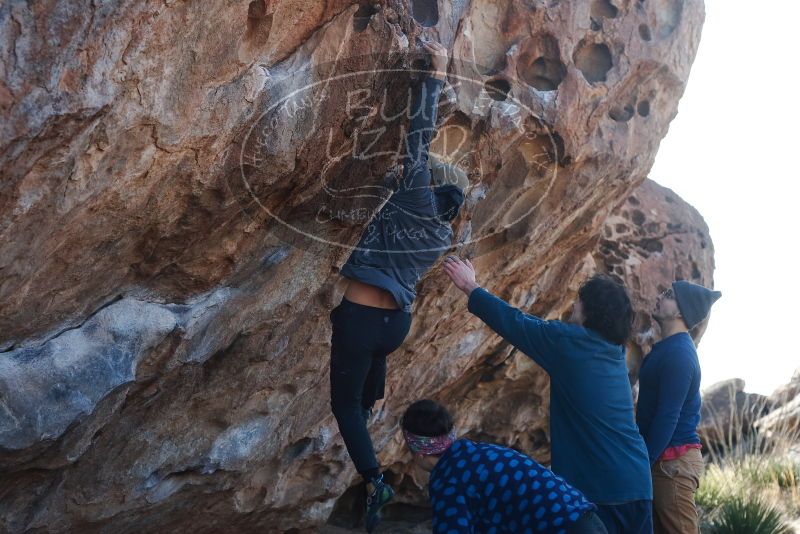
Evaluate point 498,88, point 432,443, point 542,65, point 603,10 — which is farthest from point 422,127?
point 603,10

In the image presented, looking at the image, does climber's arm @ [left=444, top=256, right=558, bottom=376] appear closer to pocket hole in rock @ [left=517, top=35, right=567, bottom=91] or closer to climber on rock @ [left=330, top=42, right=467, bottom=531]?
climber on rock @ [left=330, top=42, right=467, bottom=531]

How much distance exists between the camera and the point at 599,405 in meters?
3.94

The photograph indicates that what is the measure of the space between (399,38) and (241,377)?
7.23 ft

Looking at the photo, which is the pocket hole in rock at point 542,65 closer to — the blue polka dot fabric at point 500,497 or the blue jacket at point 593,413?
the blue jacket at point 593,413

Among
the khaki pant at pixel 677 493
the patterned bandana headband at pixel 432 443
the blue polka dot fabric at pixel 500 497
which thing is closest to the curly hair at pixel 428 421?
the patterned bandana headband at pixel 432 443

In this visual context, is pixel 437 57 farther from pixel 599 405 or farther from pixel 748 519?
pixel 748 519

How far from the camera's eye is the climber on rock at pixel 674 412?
4.77m

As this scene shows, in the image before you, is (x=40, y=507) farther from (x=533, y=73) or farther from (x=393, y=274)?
(x=533, y=73)

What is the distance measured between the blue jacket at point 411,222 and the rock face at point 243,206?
0.49 ft

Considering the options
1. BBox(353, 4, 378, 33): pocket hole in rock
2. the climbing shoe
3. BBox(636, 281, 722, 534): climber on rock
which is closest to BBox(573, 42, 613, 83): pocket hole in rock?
BBox(636, 281, 722, 534): climber on rock

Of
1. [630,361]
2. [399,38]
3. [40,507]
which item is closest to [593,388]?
[399,38]

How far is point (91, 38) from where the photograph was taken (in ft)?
11.1

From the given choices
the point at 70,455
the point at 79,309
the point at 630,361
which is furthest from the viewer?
the point at 630,361

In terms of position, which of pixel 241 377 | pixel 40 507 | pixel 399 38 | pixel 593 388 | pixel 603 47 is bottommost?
pixel 40 507
